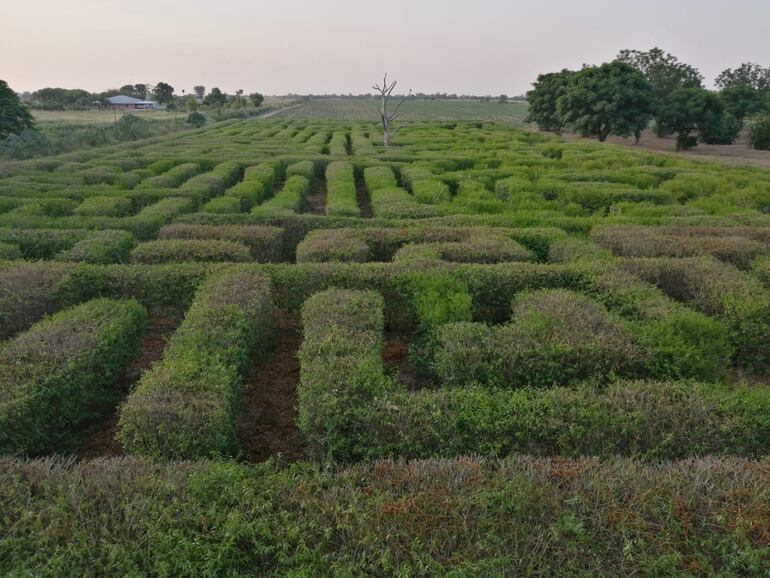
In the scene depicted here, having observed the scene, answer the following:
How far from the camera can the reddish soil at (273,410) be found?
6.20 metres

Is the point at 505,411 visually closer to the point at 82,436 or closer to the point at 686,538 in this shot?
the point at 686,538

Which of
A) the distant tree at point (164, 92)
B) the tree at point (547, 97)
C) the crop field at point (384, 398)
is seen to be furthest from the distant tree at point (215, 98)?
the crop field at point (384, 398)

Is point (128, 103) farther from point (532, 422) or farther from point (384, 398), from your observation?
point (532, 422)

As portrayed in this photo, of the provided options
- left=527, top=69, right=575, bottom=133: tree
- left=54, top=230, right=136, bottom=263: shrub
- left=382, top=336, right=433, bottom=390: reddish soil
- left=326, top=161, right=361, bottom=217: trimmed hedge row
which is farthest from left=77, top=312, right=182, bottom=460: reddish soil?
left=527, top=69, right=575, bottom=133: tree

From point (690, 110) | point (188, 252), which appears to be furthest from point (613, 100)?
point (188, 252)

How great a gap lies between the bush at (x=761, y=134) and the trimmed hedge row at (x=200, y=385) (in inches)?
1876

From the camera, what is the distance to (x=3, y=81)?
30625 mm

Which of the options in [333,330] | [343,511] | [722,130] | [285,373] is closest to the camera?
[343,511]

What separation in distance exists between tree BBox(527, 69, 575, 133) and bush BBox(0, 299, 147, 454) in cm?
5231

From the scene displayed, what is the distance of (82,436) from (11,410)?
4.23ft

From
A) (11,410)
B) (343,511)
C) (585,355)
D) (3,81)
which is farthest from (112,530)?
(3,81)

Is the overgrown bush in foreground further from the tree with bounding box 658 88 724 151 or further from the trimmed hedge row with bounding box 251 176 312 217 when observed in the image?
the tree with bounding box 658 88 724 151

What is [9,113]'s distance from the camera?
100.0 feet

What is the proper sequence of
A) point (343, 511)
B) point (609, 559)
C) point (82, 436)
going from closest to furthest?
1. point (609, 559)
2. point (343, 511)
3. point (82, 436)
